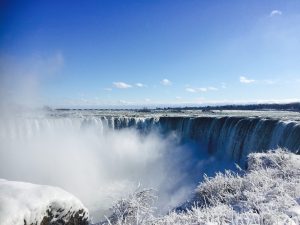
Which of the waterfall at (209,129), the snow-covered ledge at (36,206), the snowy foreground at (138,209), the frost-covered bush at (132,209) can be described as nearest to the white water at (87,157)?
the waterfall at (209,129)

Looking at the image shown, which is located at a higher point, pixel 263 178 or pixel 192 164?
pixel 263 178

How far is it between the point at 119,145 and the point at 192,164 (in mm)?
10142

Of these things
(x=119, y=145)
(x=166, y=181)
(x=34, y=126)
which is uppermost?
(x=34, y=126)

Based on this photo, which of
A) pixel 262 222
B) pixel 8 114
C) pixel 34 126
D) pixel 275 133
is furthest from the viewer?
pixel 8 114

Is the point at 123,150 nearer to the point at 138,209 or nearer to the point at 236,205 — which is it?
the point at 236,205

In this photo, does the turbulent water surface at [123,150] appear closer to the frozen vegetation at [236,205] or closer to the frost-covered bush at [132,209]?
the frozen vegetation at [236,205]

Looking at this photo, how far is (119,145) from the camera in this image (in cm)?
3800

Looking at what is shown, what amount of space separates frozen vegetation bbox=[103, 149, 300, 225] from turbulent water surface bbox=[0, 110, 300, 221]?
16223 millimetres

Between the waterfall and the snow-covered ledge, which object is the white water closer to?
the waterfall

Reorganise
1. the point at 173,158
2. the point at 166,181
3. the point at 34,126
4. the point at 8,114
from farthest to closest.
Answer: the point at 8,114, the point at 34,126, the point at 173,158, the point at 166,181

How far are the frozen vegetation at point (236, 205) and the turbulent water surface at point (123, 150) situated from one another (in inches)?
639

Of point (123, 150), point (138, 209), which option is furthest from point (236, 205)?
point (123, 150)

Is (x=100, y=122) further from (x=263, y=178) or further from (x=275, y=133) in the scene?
(x=263, y=178)

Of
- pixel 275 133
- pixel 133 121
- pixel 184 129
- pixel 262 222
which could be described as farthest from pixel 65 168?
pixel 262 222
